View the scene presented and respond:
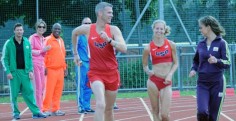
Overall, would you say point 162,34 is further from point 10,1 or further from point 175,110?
point 10,1

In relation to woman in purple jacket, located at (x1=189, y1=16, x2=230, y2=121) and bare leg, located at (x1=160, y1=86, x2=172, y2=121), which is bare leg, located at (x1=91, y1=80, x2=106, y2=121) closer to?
woman in purple jacket, located at (x1=189, y1=16, x2=230, y2=121)

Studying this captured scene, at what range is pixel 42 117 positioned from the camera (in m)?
14.3

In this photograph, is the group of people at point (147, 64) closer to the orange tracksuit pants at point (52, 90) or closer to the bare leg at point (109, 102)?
the bare leg at point (109, 102)

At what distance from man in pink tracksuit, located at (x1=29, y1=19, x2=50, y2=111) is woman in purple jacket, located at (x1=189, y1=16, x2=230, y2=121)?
20.4 ft

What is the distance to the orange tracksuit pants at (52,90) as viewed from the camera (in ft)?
48.4

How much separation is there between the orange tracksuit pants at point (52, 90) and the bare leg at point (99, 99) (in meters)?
5.49

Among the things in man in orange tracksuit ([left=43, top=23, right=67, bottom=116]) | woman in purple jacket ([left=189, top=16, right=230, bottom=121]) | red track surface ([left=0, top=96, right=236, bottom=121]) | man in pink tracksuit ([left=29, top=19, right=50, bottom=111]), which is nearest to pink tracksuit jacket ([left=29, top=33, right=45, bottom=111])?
man in pink tracksuit ([left=29, top=19, right=50, bottom=111])

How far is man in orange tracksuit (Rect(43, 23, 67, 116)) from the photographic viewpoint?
14750mm

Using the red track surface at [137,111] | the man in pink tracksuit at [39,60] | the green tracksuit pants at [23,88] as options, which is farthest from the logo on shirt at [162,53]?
the man in pink tracksuit at [39,60]

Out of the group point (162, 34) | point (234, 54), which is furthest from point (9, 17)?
point (162, 34)

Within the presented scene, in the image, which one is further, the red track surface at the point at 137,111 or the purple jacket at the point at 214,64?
the red track surface at the point at 137,111

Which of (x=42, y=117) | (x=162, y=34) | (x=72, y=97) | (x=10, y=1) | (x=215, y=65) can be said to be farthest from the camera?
(x=10, y=1)

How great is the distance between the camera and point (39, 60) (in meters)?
15.1

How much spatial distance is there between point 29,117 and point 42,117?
1.56 feet
